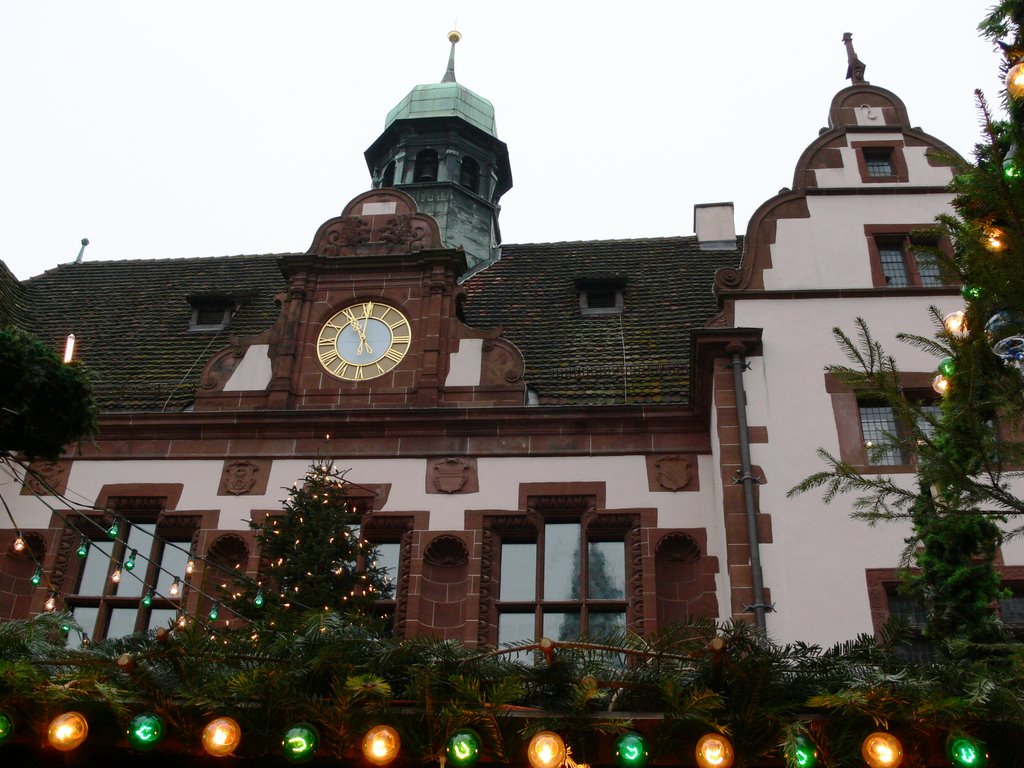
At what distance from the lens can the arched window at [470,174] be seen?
867 inches

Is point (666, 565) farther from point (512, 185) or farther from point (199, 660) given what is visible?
point (512, 185)

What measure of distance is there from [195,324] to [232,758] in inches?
464

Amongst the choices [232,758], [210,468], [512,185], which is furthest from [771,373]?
[512,185]

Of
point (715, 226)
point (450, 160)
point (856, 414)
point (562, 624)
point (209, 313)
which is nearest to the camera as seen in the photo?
point (856, 414)

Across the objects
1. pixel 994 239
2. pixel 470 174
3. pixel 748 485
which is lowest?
pixel 994 239

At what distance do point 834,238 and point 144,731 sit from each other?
10.1 meters

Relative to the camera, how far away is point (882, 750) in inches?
203

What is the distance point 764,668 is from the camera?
17.3 ft

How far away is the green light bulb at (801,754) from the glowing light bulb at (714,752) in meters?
0.26

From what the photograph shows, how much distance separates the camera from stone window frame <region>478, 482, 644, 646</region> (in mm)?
11989

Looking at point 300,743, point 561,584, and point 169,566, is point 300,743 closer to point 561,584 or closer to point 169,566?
point 561,584

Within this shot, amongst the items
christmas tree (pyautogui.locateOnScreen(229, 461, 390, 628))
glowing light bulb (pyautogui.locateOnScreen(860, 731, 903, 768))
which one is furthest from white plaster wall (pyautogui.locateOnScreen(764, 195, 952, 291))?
glowing light bulb (pyautogui.locateOnScreen(860, 731, 903, 768))

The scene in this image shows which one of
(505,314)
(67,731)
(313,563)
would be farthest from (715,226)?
(67,731)

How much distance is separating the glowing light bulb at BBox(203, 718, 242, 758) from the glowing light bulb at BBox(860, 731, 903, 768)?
9.37 ft
